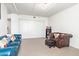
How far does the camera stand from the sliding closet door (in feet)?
25.4

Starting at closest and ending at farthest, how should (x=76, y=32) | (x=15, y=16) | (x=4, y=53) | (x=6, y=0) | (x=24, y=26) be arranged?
(x=6, y=0) < (x=4, y=53) < (x=76, y=32) < (x=15, y=16) < (x=24, y=26)

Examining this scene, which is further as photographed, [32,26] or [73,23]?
[32,26]

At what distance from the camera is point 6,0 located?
2.89 ft

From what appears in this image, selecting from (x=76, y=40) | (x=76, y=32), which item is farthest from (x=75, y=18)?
(x=76, y=40)

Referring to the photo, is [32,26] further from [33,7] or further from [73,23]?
[73,23]

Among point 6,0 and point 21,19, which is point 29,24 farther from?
point 6,0

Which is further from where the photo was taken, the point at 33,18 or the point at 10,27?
the point at 33,18

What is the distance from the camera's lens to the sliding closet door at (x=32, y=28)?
7746mm

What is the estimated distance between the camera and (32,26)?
8.28 m

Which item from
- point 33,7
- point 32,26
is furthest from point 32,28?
point 33,7

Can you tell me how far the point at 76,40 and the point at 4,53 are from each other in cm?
430

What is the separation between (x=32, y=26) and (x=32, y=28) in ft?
0.62

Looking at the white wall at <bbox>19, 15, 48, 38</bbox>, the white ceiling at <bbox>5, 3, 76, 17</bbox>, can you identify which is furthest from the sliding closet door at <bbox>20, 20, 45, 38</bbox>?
the white ceiling at <bbox>5, 3, 76, 17</bbox>

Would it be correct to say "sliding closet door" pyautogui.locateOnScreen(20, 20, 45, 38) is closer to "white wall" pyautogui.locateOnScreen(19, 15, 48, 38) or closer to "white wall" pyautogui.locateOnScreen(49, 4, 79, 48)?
"white wall" pyautogui.locateOnScreen(19, 15, 48, 38)
